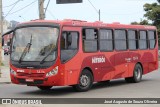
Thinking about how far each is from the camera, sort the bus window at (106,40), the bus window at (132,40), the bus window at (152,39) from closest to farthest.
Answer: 1. the bus window at (106,40)
2. the bus window at (132,40)
3. the bus window at (152,39)

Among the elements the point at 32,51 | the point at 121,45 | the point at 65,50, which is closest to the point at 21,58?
the point at 32,51

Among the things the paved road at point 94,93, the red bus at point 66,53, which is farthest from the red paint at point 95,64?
the paved road at point 94,93

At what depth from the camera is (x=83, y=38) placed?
17266mm

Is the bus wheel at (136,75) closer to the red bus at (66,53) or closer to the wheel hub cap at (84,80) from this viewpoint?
the red bus at (66,53)

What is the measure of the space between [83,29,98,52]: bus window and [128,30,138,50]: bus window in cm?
306

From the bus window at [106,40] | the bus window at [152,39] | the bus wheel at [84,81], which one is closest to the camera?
the bus wheel at [84,81]

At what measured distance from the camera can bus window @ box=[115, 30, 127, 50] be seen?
19.7m

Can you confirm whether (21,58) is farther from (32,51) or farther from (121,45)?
(121,45)

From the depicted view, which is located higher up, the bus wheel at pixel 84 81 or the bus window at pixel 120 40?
the bus window at pixel 120 40

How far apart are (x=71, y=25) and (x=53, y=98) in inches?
121

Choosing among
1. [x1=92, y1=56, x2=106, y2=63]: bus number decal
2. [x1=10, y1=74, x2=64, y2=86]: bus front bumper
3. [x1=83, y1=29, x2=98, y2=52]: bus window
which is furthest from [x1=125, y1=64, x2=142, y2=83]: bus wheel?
[x1=10, y1=74, x2=64, y2=86]: bus front bumper

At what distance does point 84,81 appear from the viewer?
1716 cm

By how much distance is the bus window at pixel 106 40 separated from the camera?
60.7ft

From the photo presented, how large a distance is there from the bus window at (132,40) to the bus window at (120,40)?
1.52ft
